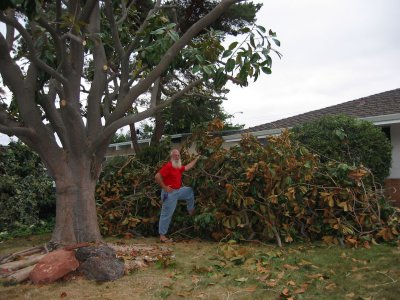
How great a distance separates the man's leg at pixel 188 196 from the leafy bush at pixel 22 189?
4.78 m

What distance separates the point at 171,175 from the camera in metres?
7.93

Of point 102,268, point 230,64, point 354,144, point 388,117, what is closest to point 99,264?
point 102,268

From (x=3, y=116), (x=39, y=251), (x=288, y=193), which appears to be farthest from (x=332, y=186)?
(x=3, y=116)

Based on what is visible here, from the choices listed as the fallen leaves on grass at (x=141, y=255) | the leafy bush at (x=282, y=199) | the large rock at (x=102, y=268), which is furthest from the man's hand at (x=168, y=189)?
the large rock at (x=102, y=268)

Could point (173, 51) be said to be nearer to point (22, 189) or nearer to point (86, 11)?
point (86, 11)

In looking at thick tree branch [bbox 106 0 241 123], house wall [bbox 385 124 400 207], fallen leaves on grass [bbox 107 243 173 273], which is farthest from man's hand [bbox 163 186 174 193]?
house wall [bbox 385 124 400 207]

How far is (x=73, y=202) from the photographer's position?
7348mm

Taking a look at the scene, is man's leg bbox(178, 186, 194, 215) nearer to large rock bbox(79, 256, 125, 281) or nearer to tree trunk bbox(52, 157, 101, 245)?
tree trunk bbox(52, 157, 101, 245)

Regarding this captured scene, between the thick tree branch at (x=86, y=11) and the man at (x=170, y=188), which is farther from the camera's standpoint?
the man at (x=170, y=188)

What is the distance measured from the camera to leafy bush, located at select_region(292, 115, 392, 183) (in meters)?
9.41

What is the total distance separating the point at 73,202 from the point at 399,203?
23.9ft

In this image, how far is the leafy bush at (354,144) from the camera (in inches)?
→ 370

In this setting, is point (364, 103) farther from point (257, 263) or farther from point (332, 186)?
point (257, 263)

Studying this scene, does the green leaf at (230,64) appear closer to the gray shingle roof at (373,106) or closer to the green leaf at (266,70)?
the green leaf at (266,70)
